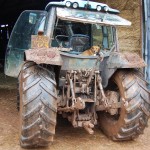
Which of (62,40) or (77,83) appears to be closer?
(77,83)

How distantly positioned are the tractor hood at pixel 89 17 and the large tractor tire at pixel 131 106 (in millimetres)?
769

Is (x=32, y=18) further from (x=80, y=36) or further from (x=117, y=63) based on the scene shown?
(x=117, y=63)

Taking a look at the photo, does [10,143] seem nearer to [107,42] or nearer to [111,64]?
[111,64]

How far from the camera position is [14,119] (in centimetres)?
639

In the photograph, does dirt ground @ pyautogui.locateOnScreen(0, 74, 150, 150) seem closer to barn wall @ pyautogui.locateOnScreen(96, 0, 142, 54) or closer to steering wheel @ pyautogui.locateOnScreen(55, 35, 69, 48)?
steering wheel @ pyautogui.locateOnScreen(55, 35, 69, 48)

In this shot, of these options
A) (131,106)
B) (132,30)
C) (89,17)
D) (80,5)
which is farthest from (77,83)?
(132,30)

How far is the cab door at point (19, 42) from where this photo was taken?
7102 millimetres

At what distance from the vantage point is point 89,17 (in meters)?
5.31

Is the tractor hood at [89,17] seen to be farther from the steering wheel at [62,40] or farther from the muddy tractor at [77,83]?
the steering wheel at [62,40]

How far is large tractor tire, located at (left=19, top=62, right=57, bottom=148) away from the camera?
460cm

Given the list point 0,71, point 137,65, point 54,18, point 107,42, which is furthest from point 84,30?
point 0,71

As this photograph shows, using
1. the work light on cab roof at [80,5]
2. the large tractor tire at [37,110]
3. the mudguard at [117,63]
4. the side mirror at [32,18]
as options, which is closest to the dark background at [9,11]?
the side mirror at [32,18]

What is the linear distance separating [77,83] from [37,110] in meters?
0.97

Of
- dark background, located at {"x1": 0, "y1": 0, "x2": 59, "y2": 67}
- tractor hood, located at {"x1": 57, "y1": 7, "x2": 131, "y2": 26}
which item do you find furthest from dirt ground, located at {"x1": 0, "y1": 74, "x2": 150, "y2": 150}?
dark background, located at {"x1": 0, "y1": 0, "x2": 59, "y2": 67}
